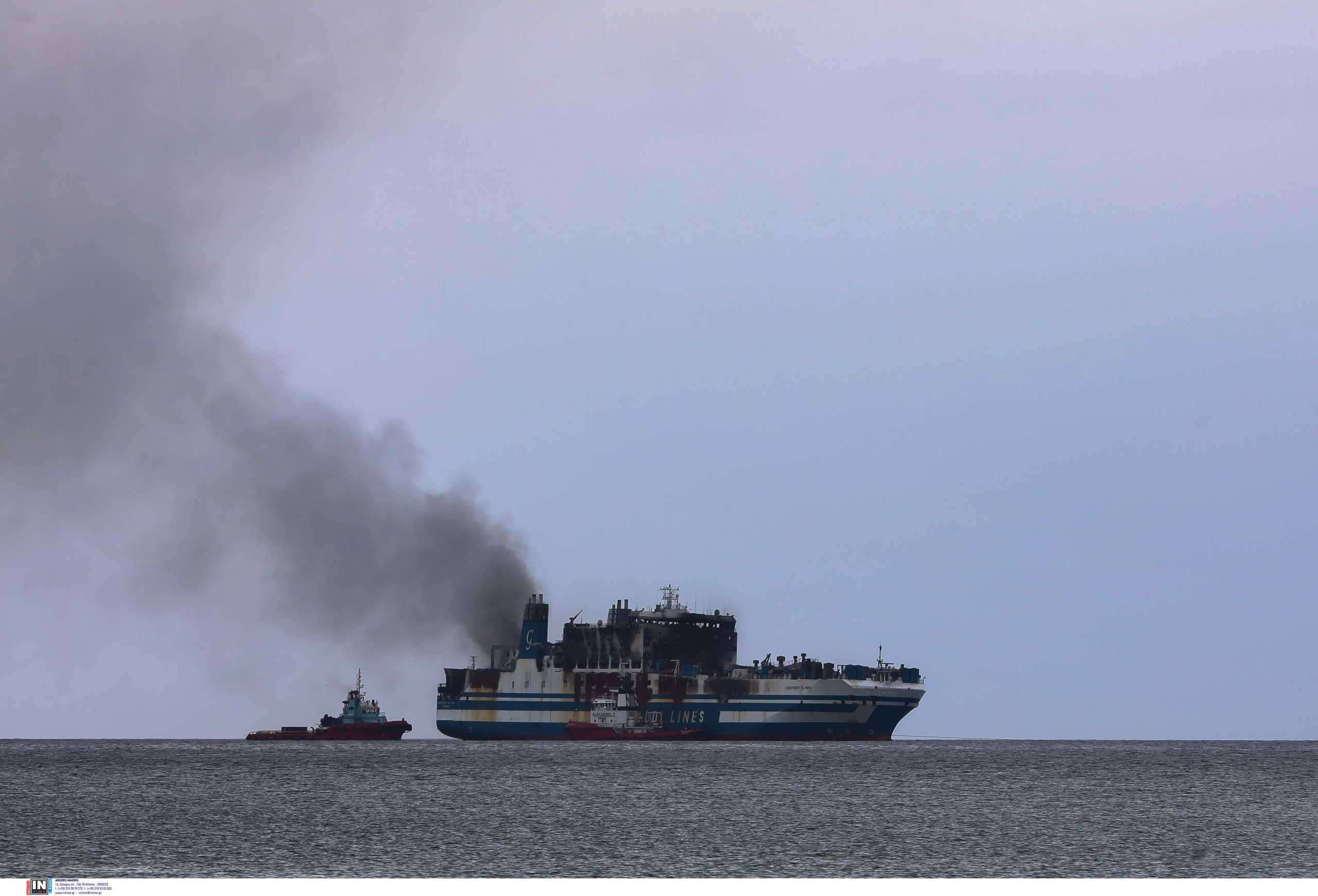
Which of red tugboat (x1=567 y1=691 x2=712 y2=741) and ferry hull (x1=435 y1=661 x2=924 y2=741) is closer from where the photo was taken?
ferry hull (x1=435 y1=661 x2=924 y2=741)

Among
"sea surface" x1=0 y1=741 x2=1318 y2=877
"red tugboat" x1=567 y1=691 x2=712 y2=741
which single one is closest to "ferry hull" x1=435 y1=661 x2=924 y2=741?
"red tugboat" x1=567 y1=691 x2=712 y2=741

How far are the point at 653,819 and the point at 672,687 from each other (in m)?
81.1

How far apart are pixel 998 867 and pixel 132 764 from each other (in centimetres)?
8922

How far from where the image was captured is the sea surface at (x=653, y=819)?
165ft

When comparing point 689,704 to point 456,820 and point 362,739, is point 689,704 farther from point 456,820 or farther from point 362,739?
point 456,820

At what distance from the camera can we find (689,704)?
147625 mm

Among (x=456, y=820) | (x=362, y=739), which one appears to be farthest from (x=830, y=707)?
(x=456, y=820)

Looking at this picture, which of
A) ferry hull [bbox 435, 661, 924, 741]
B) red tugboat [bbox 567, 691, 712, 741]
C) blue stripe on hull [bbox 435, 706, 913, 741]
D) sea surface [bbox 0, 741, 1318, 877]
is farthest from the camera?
red tugboat [bbox 567, 691, 712, 741]

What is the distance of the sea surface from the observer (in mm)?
50188

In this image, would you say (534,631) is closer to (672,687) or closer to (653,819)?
(672,687)

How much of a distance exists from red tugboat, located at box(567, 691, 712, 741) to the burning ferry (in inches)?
6.0

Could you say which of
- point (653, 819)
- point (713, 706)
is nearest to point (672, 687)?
point (713, 706)

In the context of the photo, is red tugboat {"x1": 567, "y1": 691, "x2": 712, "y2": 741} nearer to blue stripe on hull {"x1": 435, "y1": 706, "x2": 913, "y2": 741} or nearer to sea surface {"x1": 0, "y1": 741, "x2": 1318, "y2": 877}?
blue stripe on hull {"x1": 435, "y1": 706, "x2": 913, "y2": 741}
